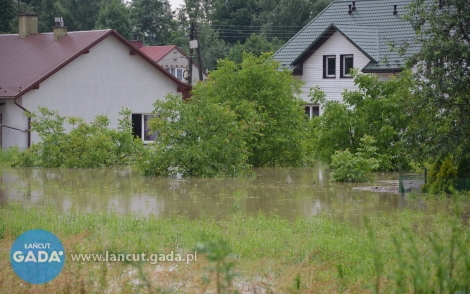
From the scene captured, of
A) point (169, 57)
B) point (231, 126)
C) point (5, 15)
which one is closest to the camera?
point (231, 126)

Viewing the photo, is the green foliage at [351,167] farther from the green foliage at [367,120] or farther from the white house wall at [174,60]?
the white house wall at [174,60]

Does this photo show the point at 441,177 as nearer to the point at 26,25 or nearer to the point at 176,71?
the point at 26,25

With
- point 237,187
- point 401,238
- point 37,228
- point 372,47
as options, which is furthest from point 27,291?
point 372,47

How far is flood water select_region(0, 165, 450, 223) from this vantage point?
16.7 m

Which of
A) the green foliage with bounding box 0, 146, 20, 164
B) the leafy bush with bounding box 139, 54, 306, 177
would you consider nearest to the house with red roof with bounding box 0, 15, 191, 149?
the green foliage with bounding box 0, 146, 20, 164

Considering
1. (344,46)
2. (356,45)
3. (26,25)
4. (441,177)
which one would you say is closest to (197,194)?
(441,177)

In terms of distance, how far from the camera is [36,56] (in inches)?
1505

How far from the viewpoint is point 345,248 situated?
1091 centimetres

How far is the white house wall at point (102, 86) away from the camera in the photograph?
35.6 metres

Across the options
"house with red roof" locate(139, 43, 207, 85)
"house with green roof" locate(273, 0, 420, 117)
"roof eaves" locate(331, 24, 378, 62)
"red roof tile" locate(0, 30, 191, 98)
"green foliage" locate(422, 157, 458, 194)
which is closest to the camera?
"green foliage" locate(422, 157, 458, 194)

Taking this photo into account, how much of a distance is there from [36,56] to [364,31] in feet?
63.0

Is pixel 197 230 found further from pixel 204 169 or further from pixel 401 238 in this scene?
pixel 204 169

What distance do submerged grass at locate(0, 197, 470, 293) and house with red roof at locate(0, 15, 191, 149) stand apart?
771 inches

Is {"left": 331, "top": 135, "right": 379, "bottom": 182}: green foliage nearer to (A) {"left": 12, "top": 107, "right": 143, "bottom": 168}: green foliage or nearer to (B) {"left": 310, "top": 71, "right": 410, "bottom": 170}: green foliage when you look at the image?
(B) {"left": 310, "top": 71, "right": 410, "bottom": 170}: green foliage
